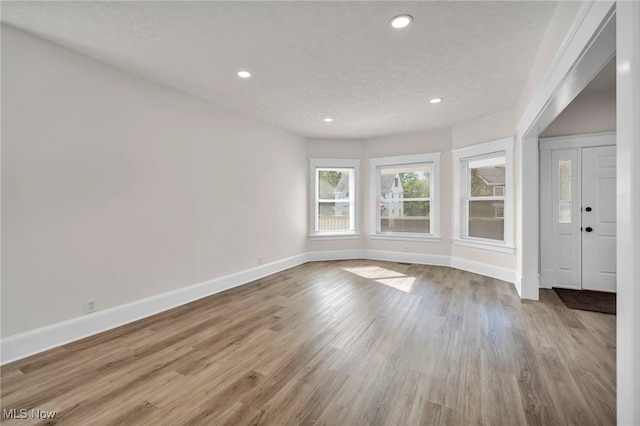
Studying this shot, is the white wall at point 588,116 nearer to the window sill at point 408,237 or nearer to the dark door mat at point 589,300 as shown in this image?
the dark door mat at point 589,300

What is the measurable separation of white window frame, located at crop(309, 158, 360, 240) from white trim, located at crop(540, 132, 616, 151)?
11.1 ft

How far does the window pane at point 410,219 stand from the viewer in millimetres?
5863

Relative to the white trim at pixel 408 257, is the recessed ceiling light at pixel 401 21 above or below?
above

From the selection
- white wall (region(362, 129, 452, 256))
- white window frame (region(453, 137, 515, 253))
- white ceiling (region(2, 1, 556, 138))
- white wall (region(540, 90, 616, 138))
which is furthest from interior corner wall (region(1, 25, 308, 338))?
white wall (region(540, 90, 616, 138))

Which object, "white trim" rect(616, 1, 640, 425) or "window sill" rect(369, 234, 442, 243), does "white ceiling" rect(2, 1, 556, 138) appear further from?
"window sill" rect(369, 234, 442, 243)

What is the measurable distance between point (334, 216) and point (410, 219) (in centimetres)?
170

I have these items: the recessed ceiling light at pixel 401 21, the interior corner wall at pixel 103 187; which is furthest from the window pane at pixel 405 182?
the recessed ceiling light at pixel 401 21

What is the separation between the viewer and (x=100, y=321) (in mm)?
2789

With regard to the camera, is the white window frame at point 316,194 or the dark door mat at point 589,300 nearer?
the dark door mat at point 589,300

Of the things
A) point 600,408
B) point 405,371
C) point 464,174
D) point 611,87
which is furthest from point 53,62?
point 611,87

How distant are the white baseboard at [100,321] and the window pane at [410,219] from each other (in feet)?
11.4

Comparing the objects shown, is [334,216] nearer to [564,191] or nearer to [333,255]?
[333,255]

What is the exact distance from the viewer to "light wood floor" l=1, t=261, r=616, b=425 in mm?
1695

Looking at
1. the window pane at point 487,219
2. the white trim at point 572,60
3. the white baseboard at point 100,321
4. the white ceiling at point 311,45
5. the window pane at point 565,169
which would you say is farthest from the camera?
the window pane at point 487,219
